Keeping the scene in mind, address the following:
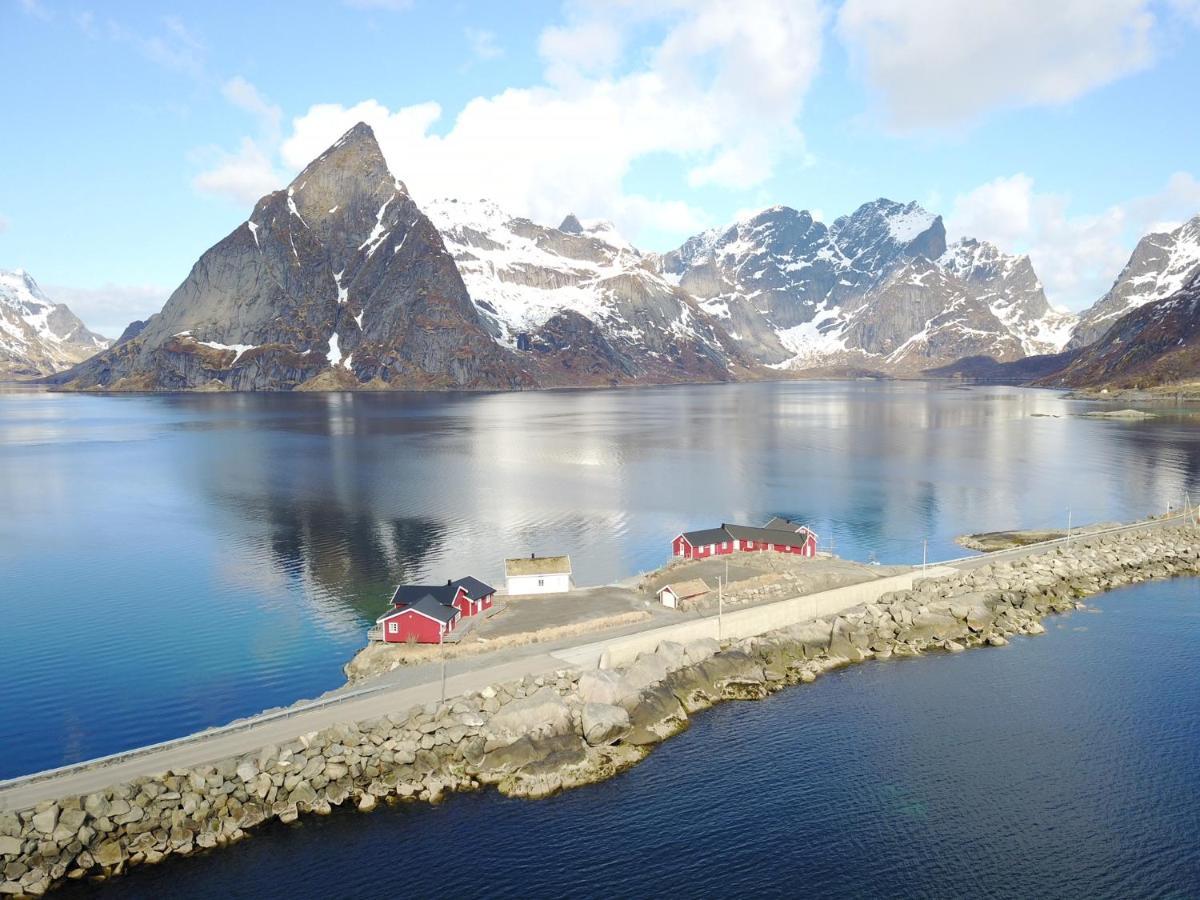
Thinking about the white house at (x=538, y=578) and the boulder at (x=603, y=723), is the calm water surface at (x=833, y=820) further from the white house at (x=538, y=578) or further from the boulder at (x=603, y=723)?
the white house at (x=538, y=578)

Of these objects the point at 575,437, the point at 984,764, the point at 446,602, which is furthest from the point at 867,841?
the point at 575,437

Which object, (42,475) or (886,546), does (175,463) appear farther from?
(886,546)

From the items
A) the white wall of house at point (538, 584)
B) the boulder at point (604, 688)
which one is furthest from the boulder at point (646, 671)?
the white wall of house at point (538, 584)

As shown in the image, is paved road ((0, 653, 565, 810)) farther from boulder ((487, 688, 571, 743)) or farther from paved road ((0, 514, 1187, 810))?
boulder ((487, 688, 571, 743))

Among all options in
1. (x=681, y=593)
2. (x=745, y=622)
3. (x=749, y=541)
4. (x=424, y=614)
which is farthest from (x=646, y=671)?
(x=749, y=541)

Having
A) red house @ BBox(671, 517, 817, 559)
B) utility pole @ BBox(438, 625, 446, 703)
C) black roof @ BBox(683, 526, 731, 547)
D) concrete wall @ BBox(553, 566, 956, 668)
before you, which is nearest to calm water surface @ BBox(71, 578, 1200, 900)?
concrete wall @ BBox(553, 566, 956, 668)

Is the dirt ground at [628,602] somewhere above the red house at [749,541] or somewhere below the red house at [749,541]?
below
